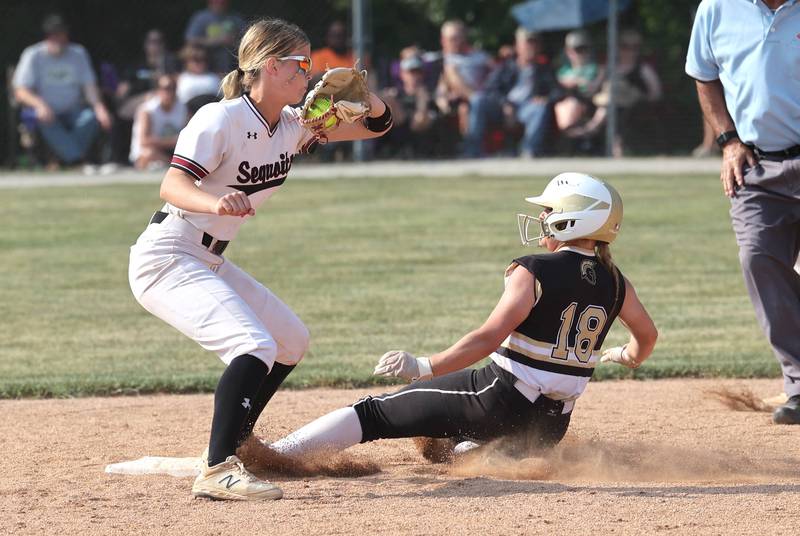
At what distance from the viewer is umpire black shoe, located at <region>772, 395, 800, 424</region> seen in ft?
20.2

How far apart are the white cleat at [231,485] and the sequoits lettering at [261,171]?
1.06 m

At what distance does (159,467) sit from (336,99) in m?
1.61

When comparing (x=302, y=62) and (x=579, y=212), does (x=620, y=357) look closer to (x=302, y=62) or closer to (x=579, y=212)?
(x=579, y=212)

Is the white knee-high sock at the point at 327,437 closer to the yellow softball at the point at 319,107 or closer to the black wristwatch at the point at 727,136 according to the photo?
the yellow softball at the point at 319,107

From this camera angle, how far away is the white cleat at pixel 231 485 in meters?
4.68

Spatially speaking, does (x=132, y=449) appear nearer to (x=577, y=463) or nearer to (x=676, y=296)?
(x=577, y=463)

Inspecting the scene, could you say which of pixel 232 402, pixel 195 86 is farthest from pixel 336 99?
pixel 195 86

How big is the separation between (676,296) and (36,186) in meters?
9.16

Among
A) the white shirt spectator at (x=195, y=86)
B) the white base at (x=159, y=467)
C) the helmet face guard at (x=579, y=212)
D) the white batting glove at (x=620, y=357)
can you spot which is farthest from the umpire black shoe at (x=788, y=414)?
the white shirt spectator at (x=195, y=86)

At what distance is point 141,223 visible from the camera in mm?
13820

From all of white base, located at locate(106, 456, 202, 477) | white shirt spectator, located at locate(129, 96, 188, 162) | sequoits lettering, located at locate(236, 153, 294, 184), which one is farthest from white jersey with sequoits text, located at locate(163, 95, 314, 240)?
white shirt spectator, located at locate(129, 96, 188, 162)

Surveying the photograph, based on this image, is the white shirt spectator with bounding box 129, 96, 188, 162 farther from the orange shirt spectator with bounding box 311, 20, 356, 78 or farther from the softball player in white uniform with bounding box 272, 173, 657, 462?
the softball player in white uniform with bounding box 272, 173, 657, 462

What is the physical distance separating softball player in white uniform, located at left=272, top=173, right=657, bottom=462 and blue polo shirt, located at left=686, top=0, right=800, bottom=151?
Result: 144 cm

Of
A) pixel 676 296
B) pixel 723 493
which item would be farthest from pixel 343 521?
pixel 676 296
